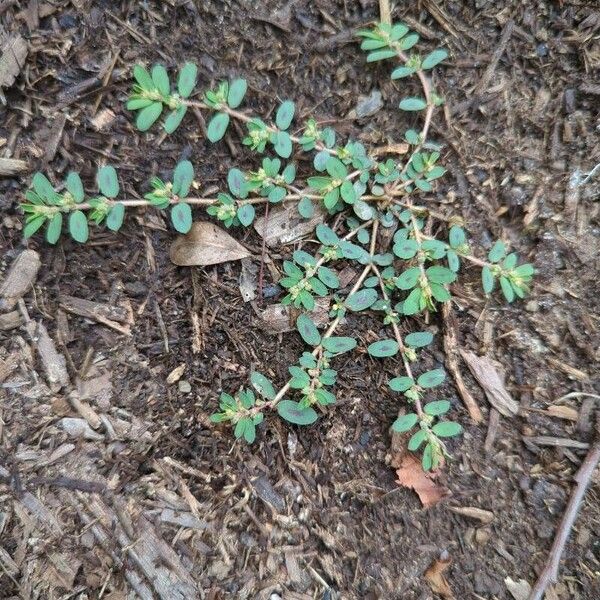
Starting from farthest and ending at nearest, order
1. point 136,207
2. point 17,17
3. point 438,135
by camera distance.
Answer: point 438,135 < point 136,207 < point 17,17

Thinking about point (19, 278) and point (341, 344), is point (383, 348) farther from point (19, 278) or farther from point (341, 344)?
point (19, 278)

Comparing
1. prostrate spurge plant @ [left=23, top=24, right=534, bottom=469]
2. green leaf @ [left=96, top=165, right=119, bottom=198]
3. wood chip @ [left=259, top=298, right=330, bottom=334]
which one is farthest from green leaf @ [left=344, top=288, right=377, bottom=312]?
green leaf @ [left=96, top=165, right=119, bottom=198]

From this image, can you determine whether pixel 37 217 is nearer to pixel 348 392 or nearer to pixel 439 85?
pixel 348 392

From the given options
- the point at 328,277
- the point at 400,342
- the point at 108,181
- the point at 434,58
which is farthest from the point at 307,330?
the point at 434,58

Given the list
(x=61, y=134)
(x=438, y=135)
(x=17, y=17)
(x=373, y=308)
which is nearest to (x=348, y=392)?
(x=373, y=308)

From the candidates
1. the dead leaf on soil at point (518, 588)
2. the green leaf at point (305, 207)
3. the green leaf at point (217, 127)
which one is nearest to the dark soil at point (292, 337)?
the dead leaf on soil at point (518, 588)
